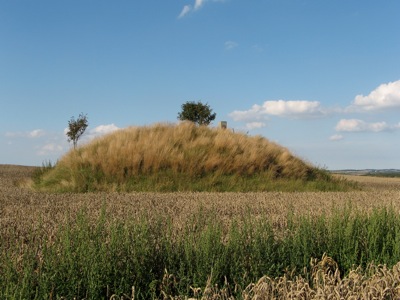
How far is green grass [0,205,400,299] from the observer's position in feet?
10.8

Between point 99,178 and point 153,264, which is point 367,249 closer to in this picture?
point 153,264

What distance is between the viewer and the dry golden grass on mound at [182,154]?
12180 mm

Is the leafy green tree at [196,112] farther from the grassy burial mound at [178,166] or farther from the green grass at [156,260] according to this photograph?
the green grass at [156,260]

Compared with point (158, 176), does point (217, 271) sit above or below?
below

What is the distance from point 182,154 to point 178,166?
0.36 m

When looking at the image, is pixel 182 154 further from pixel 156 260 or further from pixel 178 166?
pixel 156 260

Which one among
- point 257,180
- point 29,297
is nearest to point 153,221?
point 29,297

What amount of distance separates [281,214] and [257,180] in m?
5.89

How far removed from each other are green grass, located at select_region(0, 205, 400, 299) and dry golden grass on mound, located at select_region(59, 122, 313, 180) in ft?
24.7

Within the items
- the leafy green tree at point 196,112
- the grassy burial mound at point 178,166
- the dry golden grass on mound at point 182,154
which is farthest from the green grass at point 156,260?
the leafy green tree at point 196,112

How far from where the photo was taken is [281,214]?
6.54 metres

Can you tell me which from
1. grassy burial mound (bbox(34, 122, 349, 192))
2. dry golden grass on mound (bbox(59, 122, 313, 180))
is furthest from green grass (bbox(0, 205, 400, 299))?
dry golden grass on mound (bbox(59, 122, 313, 180))

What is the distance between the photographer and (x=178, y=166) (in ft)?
40.3

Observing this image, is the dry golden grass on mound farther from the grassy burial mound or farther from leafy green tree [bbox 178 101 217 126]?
leafy green tree [bbox 178 101 217 126]
